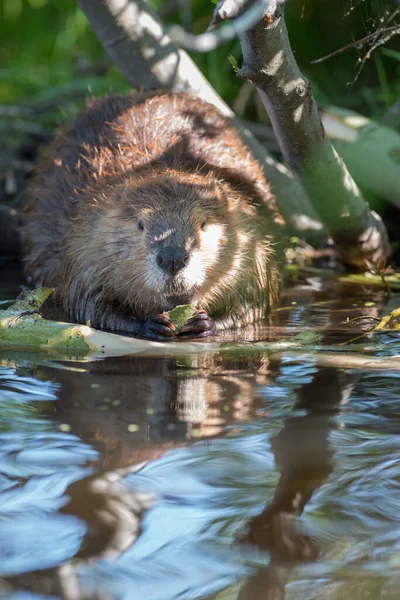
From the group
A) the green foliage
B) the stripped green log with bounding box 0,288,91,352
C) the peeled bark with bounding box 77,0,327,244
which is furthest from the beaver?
the green foliage

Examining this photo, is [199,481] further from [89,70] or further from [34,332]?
[89,70]

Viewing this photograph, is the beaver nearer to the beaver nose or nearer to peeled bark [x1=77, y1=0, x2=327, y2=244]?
the beaver nose

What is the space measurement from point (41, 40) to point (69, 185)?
321 centimetres

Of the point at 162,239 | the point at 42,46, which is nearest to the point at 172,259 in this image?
the point at 162,239

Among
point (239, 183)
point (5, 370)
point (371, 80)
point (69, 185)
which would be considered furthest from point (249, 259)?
point (371, 80)

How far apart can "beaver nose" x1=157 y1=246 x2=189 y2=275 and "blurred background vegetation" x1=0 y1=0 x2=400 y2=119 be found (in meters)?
1.16

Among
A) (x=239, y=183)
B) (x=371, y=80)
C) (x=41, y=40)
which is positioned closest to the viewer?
(x=239, y=183)

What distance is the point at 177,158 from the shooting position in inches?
142

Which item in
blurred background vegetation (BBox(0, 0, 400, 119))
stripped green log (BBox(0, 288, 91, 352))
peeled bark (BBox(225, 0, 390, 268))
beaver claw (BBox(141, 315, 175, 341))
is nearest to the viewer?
peeled bark (BBox(225, 0, 390, 268))

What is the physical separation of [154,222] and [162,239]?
0.13 m

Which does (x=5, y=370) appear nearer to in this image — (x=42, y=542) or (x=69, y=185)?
(x=42, y=542)

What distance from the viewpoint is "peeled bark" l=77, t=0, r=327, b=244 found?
155 inches

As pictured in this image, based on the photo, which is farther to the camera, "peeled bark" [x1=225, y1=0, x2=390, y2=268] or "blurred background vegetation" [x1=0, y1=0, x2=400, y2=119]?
"blurred background vegetation" [x1=0, y1=0, x2=400, y2=119]

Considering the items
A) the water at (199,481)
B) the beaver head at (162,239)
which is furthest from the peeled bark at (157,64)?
the water at (199,481)
